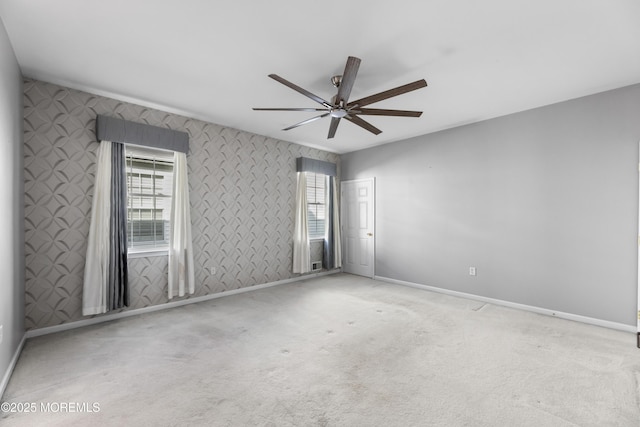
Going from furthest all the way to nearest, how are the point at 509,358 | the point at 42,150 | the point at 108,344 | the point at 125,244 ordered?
the point at 125,244 → the point at 42,150 → the point at 108,344 → the point at 509,358

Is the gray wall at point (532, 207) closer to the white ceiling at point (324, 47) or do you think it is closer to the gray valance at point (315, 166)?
the white ceiling at point (324, 47)

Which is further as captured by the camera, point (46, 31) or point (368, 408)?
point (46, 31)

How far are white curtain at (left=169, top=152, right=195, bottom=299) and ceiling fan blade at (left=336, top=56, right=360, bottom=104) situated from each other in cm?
247

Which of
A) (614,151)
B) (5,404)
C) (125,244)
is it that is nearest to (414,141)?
(614,151)

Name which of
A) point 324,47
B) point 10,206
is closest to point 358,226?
point 324,47

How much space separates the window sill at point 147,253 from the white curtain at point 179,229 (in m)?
0.10

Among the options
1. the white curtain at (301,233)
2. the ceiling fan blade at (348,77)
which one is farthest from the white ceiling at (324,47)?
the white curtain at (301,233)

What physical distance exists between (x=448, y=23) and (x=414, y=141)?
3.00m

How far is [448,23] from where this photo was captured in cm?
216

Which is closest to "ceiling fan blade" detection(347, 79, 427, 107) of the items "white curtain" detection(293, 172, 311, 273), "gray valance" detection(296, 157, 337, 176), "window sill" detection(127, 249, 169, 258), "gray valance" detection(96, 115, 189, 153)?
"gray valance" detection(96, 115, 189, 153)

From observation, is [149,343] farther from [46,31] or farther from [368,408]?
[46,31]

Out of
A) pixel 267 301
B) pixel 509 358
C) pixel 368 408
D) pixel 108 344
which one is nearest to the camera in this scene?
pixel 368 408

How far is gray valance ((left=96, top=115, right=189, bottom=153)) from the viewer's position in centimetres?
335

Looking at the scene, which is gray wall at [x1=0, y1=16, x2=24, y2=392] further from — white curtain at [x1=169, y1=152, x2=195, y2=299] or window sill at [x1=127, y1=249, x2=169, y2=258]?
white curtain at [x1=169, y1=152, x2=195, y2=299]
